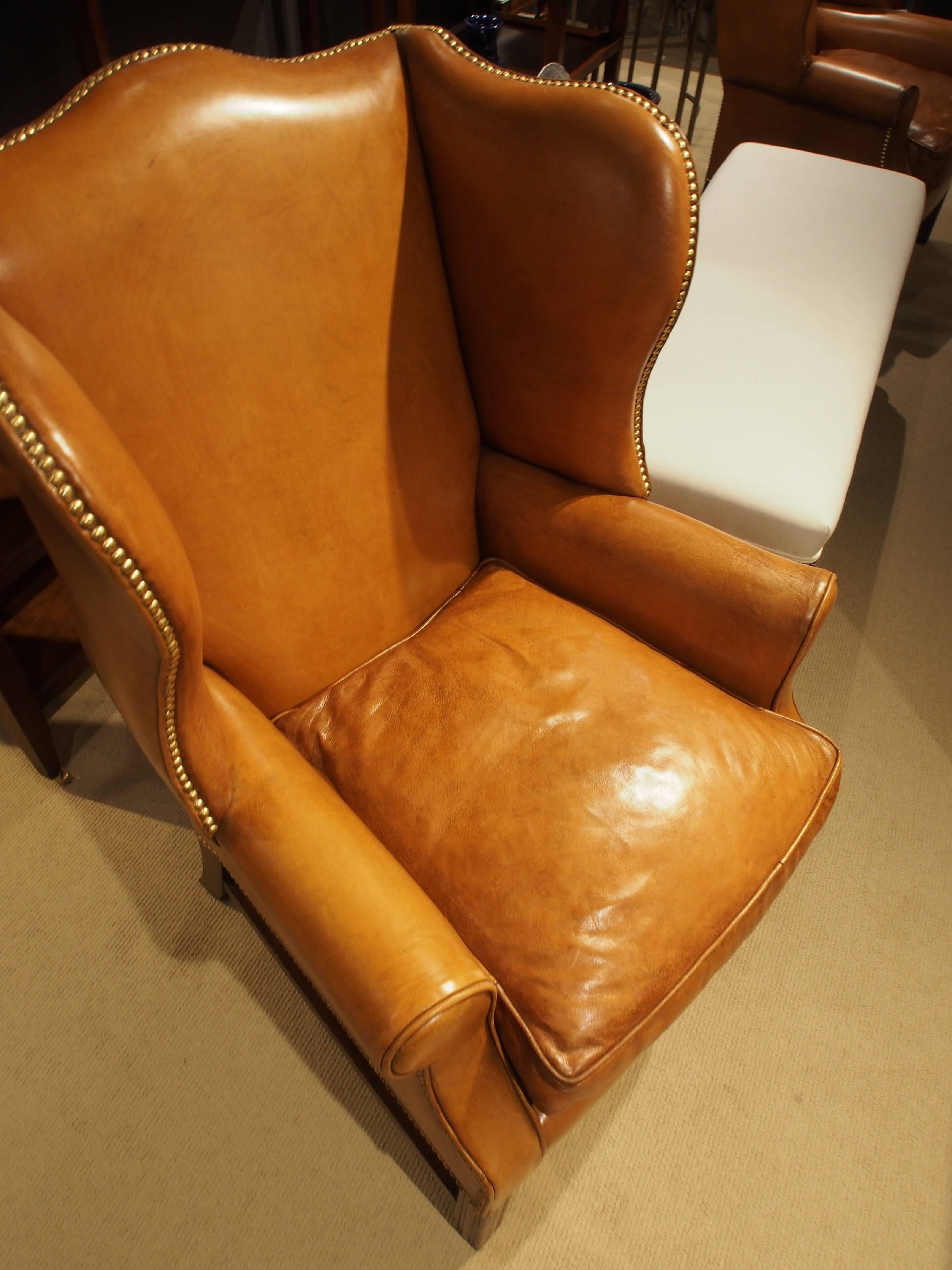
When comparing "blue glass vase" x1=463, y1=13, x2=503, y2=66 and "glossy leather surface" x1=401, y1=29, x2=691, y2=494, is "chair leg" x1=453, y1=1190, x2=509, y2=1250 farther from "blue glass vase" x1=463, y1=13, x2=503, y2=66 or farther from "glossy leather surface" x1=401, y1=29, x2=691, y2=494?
"blue glass vase" x1=463, y1=13, x2=503, y2=66

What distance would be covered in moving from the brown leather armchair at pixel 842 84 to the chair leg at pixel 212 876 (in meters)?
2.29

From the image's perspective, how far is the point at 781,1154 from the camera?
1057mm

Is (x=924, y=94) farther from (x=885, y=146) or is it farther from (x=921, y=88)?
(x=885, y=146)

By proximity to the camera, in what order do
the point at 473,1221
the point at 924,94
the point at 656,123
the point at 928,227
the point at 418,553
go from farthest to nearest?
the point at 928,227 → the point at 924,94 → the point at 418,553 → the point at 473,1221 → the point at 656,123

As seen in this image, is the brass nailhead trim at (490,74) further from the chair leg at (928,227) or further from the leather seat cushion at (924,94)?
the chair leg at (928,227)

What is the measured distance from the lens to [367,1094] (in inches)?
42.8

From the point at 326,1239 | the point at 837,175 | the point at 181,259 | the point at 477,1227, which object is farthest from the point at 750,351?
the point at 326,1239

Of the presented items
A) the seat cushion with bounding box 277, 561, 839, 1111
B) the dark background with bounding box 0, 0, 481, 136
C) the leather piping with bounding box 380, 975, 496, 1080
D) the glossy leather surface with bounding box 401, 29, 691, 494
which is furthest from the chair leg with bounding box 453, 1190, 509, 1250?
the dark background with bounding box 0, 0, 481, 136

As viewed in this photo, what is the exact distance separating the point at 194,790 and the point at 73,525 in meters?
0.31

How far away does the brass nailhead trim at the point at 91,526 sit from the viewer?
20.6 inches

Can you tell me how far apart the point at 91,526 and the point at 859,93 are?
2316 millimetres

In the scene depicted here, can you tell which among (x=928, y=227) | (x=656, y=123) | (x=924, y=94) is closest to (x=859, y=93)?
(x=924, y=94)

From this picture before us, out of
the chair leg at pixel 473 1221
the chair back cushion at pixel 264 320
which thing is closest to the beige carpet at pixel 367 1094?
the chair leg at pixel 473 1221

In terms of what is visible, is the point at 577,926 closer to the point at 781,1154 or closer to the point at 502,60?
the point at 781,1154
